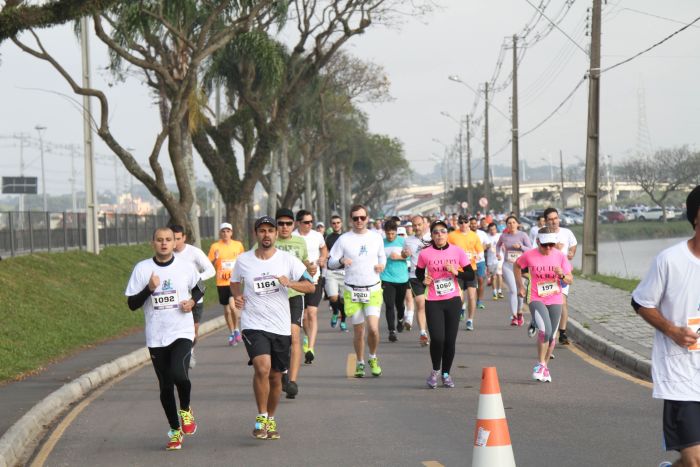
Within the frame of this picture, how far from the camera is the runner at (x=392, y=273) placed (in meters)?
18.0

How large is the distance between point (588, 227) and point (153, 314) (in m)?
24.8

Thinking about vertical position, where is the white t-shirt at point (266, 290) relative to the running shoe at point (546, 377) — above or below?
above

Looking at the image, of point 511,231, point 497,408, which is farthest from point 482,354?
point 497,408

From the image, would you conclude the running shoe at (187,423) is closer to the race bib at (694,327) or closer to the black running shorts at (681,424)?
the black running shorts at (681,424)

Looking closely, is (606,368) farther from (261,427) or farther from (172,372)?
(172,372)

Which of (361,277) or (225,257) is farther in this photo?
(225,257)

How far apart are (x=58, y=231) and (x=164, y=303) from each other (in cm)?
2622

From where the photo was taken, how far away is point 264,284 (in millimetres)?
10367

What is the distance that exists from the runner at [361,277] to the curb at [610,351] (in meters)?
3.03

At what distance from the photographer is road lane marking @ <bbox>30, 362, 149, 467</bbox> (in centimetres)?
1000

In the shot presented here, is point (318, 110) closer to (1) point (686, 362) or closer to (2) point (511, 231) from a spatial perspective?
(2) point (511, 231)

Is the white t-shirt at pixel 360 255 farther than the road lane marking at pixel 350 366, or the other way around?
the road lane marking at pixel 350 366

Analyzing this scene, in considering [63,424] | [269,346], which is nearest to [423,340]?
[63,424]

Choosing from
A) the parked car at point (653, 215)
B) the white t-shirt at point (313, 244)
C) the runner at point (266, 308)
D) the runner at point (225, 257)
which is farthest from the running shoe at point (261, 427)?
the parked car at point (653, 215)
